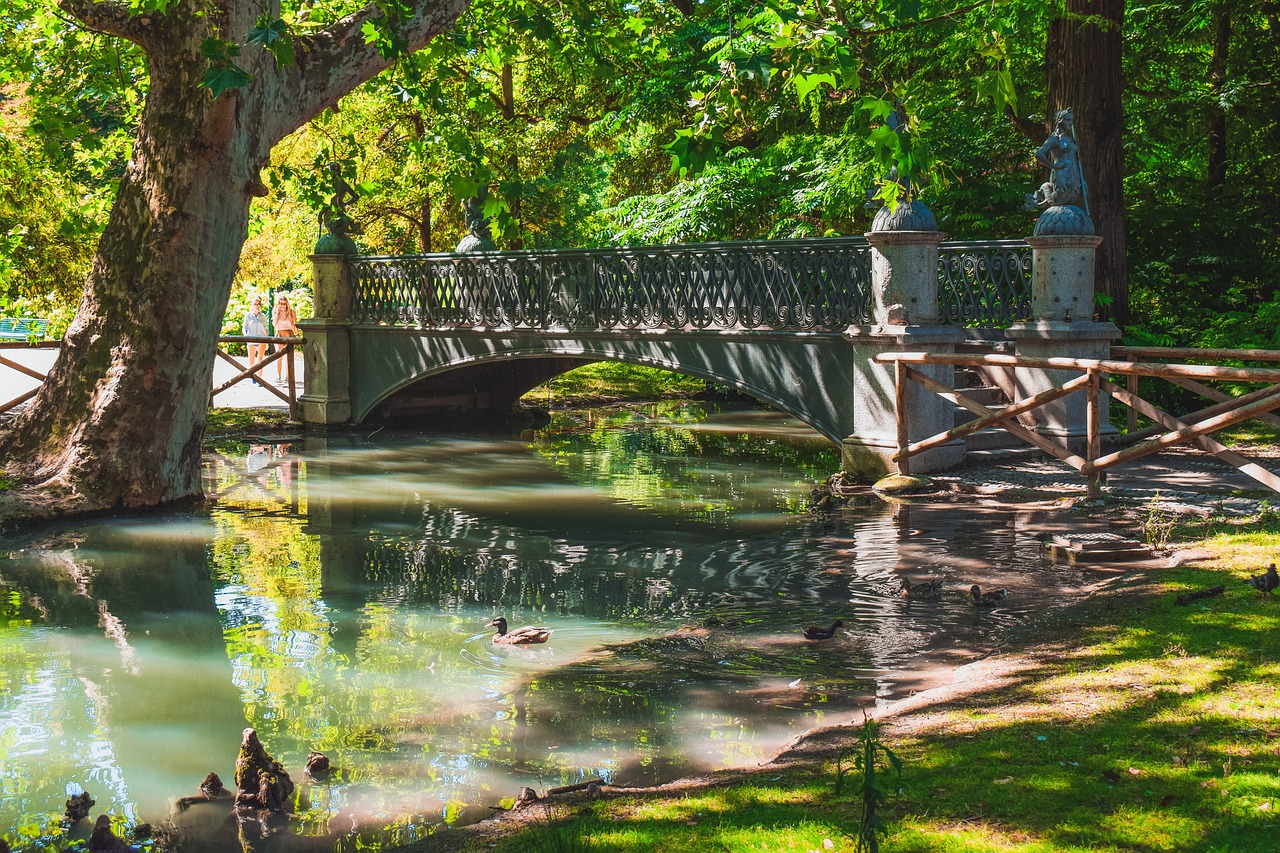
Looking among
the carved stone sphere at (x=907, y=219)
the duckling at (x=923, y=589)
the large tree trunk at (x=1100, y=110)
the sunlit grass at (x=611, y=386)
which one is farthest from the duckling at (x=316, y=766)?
the sunlit grass at (x=611, y=386)

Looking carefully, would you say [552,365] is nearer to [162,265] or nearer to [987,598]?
[162,265]

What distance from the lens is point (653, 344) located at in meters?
17.5

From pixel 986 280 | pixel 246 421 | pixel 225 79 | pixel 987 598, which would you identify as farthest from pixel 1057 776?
pixel 246 421

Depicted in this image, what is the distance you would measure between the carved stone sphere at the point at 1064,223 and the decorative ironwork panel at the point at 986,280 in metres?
0.41

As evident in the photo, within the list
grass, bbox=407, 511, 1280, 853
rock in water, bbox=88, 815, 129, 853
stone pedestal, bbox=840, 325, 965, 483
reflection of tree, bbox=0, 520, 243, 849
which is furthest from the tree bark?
grass, bbox=407, 511, 1280, 853

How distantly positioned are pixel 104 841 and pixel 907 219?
36.6 feet

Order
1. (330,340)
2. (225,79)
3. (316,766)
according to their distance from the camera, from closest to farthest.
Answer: (316,766), (225,79), (330,340)

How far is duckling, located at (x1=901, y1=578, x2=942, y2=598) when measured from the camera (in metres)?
9.36

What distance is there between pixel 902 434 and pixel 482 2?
7.97 m

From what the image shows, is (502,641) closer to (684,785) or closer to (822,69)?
(684,785)

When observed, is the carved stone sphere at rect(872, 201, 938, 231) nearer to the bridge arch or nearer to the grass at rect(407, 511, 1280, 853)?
the bridge arch

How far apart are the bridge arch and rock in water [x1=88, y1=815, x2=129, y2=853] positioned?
36.3 ft

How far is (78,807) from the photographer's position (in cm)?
578

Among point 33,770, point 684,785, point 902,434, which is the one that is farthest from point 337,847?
point 902,434
